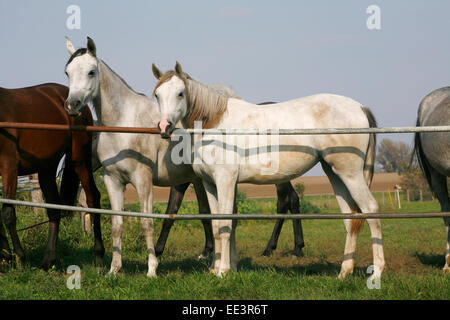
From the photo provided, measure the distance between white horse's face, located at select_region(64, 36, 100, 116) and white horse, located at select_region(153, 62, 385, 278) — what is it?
0.74 meters

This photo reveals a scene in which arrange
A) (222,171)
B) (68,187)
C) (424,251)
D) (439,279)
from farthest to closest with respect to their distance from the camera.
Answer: (424,251)
(68,187)
(222,171)
(439,279)

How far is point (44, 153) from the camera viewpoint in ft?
18.5

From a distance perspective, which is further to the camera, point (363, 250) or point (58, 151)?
point (363, 250)

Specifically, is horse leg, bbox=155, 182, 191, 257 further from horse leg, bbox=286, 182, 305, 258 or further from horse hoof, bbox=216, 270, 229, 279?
horse hoof, bbox=216, 270, 229, 279

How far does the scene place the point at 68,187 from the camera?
6570 millimetres

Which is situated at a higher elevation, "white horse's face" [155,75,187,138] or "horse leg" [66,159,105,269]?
"white horse's face" [155,75,187,138]

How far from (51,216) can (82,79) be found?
1985 mm

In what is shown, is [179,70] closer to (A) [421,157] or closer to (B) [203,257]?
(B) [203,257]

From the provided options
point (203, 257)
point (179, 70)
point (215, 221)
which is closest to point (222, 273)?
point (215, 221)

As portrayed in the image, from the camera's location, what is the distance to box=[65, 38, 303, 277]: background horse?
5379 mm

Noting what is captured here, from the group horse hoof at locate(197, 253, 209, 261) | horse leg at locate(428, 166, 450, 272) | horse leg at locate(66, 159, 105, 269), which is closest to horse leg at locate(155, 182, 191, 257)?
horse hoof at locate(197, 253, 209, 261)
